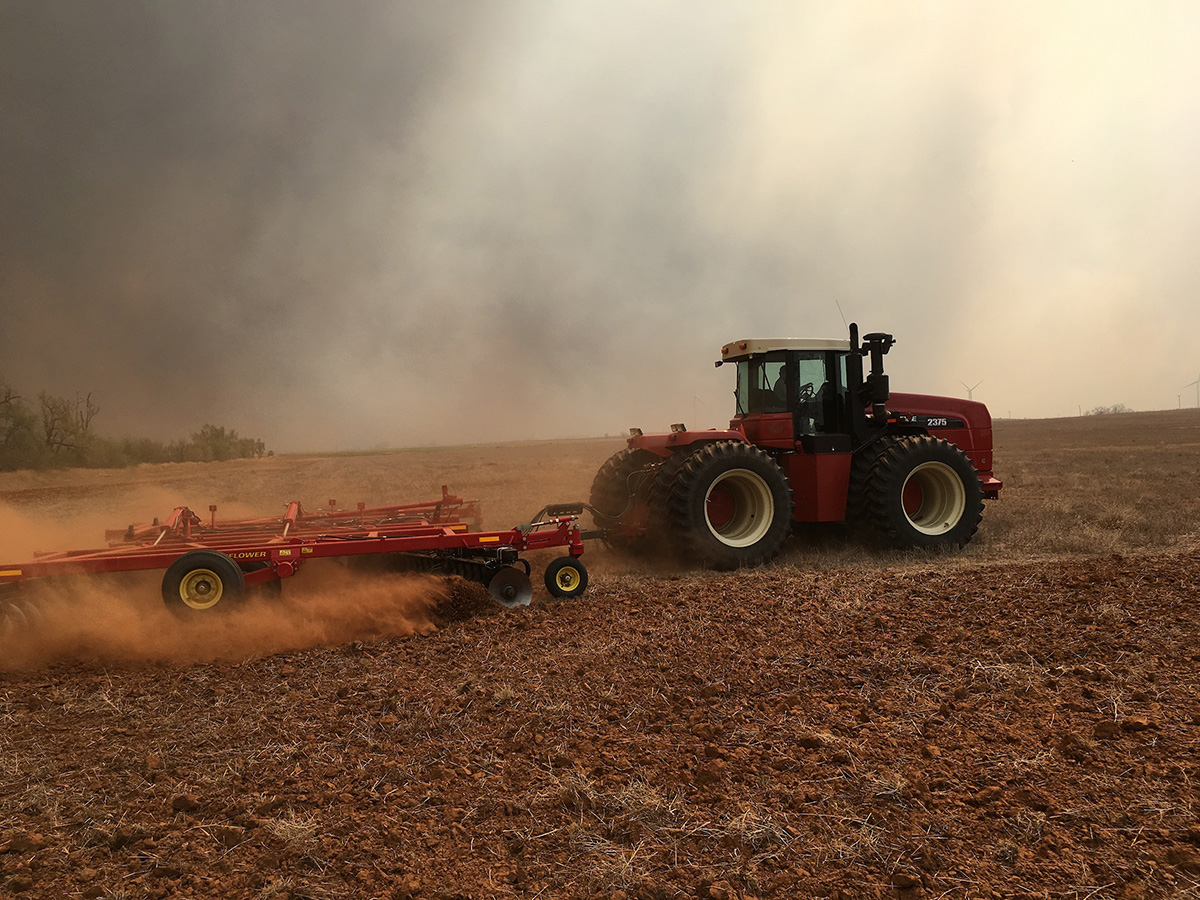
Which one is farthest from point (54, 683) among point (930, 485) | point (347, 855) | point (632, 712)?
point (930, 485)

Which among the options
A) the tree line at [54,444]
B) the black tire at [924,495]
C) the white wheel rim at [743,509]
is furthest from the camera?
the tree line at [54,444]

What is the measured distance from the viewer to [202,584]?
6.22 metres

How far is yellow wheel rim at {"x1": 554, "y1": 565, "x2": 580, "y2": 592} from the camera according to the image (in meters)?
7.31

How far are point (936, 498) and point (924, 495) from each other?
0.15m

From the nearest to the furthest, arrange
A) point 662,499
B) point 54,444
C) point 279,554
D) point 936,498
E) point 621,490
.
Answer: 1. point 279,554
2. point 662,499
3. point 621,490
4. point 936,498
5. point 54,444

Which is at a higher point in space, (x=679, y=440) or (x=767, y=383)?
(x=767, y=383)

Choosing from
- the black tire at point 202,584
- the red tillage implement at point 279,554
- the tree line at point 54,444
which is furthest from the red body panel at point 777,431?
the tree line at point 54,444

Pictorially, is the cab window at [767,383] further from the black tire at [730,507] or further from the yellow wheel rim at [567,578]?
the yellow wheel rim at [567,578]

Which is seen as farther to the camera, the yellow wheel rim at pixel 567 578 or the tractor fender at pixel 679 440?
the tractor fender at pixel 679 440

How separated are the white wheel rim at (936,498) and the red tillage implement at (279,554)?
4.22 m

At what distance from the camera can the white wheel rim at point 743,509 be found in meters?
8.47

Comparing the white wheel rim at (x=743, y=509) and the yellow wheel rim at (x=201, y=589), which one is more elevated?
the white wheel rim at (x=743, y=509)

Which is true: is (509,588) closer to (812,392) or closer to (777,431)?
(777,431)

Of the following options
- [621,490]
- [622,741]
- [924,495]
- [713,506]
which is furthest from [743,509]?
[622,741]
